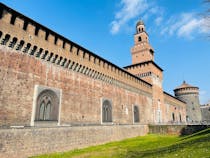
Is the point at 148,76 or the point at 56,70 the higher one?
the point at 148,76

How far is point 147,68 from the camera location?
3062 centimetres

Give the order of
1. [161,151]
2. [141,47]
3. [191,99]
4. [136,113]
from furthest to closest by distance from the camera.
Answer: [191,99] → [141,47] → [136,113] → [161,151]

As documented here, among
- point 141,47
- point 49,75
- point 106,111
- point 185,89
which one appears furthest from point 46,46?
point 185,89

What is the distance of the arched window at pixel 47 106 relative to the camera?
11.9 m

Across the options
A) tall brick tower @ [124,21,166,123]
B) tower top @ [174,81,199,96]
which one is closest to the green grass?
tall brick tower @ [124,21,166,123]

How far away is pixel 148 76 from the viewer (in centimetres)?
3008

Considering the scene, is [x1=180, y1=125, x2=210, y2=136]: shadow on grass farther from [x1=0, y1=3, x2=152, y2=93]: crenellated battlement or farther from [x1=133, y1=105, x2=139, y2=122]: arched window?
[x1=0, y1=3, x2=152, y2=93]: crenellated battlement

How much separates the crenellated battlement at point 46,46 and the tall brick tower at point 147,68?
12372 millimetres

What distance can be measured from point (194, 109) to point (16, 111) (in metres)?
47.8

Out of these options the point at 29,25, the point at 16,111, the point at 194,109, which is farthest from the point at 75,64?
the point at 194,109

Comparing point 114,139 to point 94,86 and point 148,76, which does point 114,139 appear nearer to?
point 94,86

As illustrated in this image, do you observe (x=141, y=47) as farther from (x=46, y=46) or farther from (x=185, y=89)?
(x=46, y=46)

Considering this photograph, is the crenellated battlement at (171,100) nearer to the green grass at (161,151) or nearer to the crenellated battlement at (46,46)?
the crenellated battlement at (46,46)

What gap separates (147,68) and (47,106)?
21.7 metres
